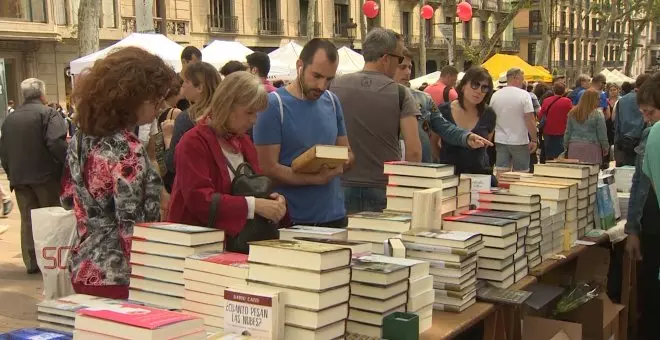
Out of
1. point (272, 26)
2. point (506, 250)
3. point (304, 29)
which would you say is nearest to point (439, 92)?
point (506, 250)

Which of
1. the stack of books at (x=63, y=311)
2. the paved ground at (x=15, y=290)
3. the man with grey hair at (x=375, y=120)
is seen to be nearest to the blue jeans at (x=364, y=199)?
the man with grey hair at (x=375, y=120)

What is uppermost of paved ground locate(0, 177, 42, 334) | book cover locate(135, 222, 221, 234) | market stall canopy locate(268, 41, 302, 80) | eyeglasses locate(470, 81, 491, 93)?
market stall canopy locate(268, 41, 302, 80)

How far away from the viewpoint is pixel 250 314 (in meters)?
1.79

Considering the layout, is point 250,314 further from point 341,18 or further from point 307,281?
point 341,18

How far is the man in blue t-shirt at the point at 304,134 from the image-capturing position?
10.00 feet

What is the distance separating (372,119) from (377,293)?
1.78m

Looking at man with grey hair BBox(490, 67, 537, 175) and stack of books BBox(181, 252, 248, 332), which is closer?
stack of books BBox(181, 252, 248, 332)

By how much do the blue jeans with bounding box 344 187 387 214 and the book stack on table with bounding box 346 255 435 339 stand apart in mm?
1523

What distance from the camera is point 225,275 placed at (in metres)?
1.93

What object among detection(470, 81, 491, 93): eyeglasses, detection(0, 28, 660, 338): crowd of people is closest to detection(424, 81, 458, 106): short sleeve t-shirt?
detection(0, 28, 660, 338): crowd of people

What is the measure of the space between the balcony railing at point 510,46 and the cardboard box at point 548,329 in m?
45.2

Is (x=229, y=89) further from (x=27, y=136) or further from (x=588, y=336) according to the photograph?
(x=27, y=136)

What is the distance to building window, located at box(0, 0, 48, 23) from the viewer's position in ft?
64.5

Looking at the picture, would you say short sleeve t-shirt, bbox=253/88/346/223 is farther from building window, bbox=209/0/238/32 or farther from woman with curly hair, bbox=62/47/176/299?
building window, bbox=209/0/238/32
